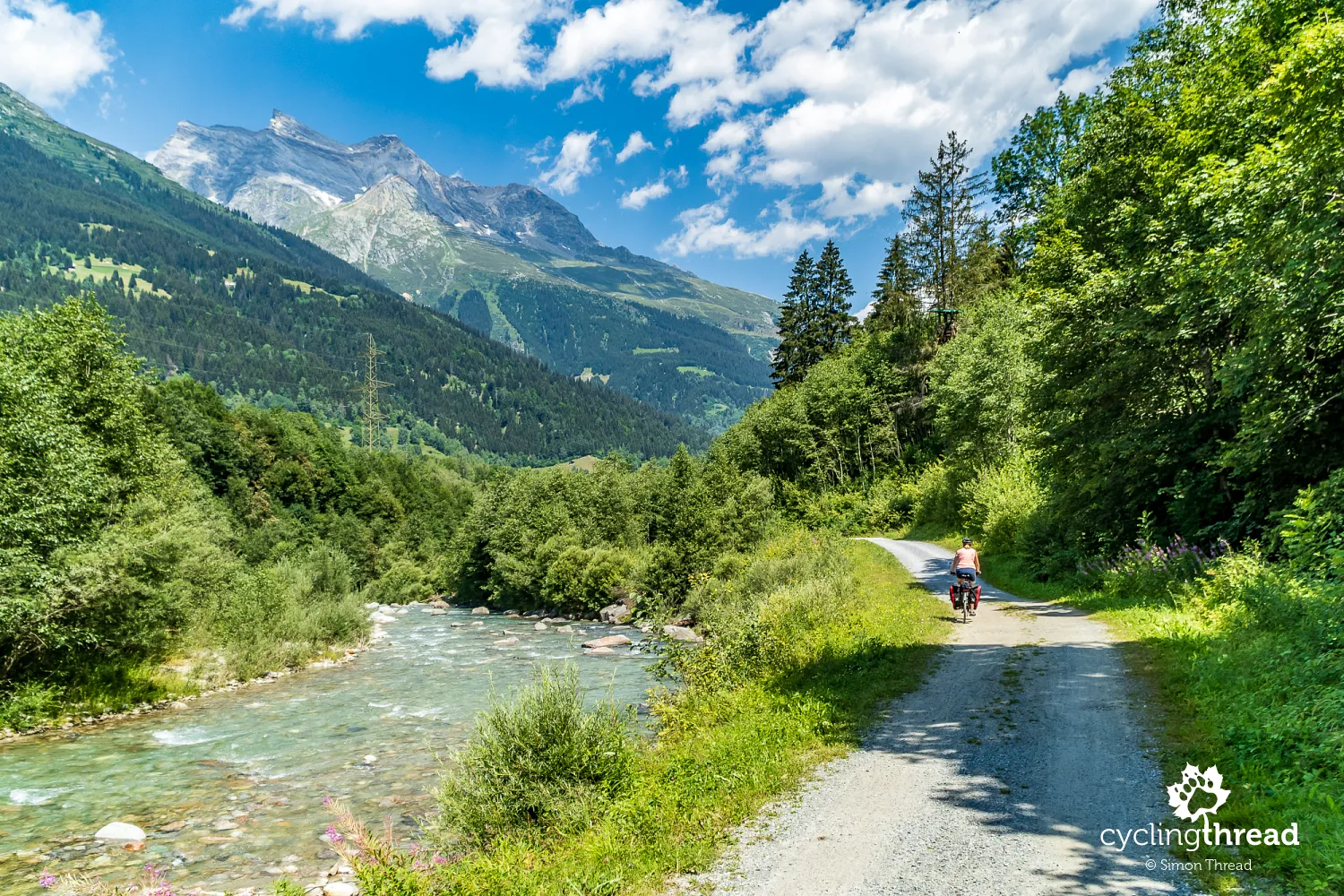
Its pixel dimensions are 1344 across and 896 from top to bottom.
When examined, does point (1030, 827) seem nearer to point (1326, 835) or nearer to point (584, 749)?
point (1326, 835)

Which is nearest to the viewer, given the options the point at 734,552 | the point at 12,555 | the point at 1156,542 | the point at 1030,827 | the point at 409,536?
the point at 1030,827

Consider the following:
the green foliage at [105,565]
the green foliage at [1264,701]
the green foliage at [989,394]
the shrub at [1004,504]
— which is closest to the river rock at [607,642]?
the green foliage at [105,565]

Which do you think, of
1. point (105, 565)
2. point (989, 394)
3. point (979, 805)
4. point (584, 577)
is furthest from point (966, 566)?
point (584, 577)

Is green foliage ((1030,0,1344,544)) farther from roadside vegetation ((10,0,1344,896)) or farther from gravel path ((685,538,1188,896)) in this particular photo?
gravel path ((685,538,1188,896))

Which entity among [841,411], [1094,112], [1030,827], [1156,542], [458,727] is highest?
[1094,112]

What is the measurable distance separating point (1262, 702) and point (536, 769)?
31.6 feet

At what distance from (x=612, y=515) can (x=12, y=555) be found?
50.4 metres

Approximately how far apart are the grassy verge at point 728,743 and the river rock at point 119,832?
8.85m

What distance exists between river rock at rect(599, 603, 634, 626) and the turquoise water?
21773mm

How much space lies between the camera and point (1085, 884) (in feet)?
17.9

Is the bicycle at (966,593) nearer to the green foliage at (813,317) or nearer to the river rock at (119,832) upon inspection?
the river rock at (119,832)

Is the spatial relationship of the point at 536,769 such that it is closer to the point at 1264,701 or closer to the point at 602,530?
the point at 1264,701

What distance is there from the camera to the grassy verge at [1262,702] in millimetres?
5492

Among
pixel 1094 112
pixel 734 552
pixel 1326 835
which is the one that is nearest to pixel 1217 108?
pixel 1094 112
